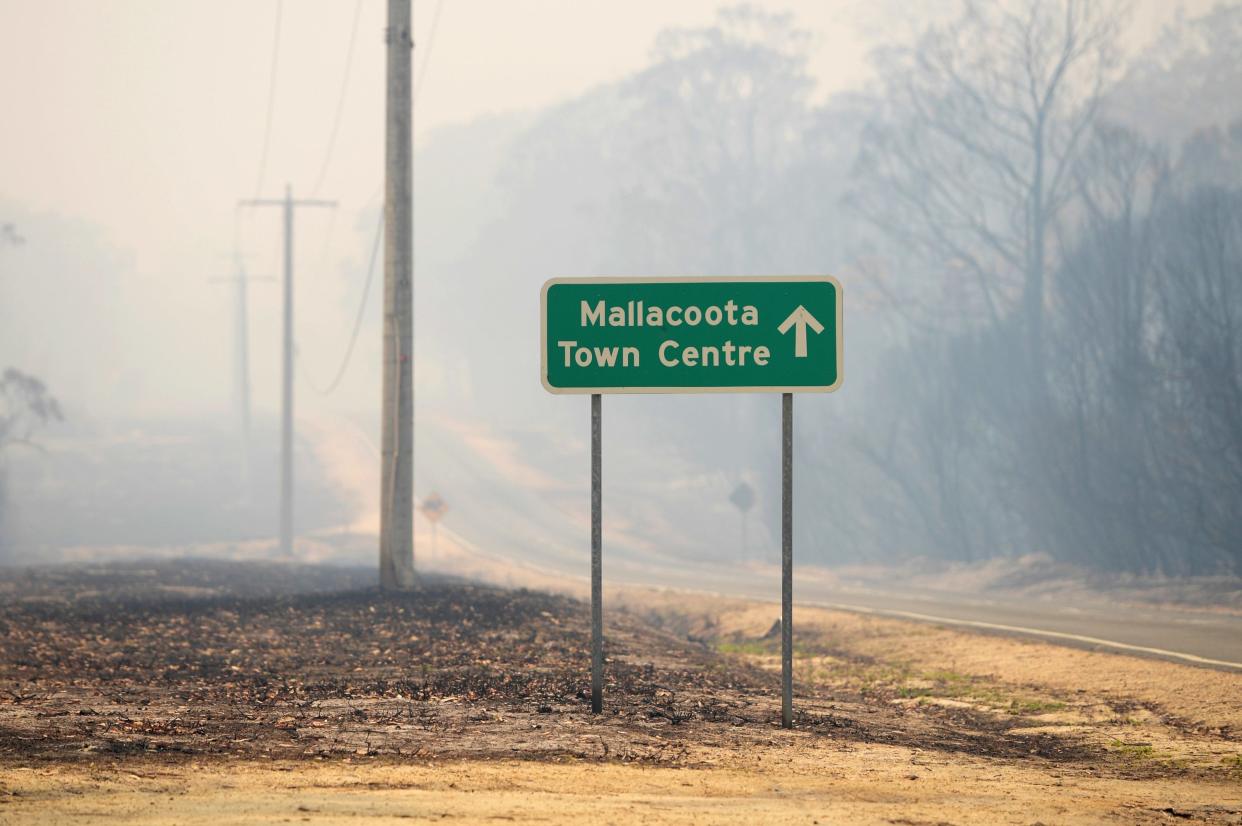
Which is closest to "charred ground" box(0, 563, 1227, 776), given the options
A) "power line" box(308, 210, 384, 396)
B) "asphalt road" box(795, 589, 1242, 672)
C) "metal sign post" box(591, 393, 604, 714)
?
"metal sign post" box(591, 393, 604, 714)

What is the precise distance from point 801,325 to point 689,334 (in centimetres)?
80

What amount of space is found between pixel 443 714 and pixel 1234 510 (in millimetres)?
25062

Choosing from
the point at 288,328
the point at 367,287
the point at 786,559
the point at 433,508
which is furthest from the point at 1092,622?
the point at 288,328

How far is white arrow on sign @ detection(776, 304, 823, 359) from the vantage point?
32.9 feet

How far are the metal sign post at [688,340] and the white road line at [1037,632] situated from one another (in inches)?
293

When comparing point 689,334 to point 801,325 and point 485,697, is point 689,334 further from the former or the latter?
point 485,697

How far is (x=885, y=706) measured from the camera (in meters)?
12.8

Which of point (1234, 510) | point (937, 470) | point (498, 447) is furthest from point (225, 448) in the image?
point (1234, 510)

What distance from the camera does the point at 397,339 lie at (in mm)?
19531

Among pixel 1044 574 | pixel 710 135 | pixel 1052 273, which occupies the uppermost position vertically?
pixel 710 135

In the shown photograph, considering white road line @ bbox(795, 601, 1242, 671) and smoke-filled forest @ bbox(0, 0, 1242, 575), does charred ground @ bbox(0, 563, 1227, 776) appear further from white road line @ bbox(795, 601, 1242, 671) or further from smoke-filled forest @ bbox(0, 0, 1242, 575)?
smoke-filled forest @ bbox(0, 0, 1242, 575)

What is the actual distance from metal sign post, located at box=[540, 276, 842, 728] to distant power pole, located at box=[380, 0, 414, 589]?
30.6 feet

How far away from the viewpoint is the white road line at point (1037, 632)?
1574cm

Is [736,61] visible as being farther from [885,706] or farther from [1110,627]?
[885,706]
